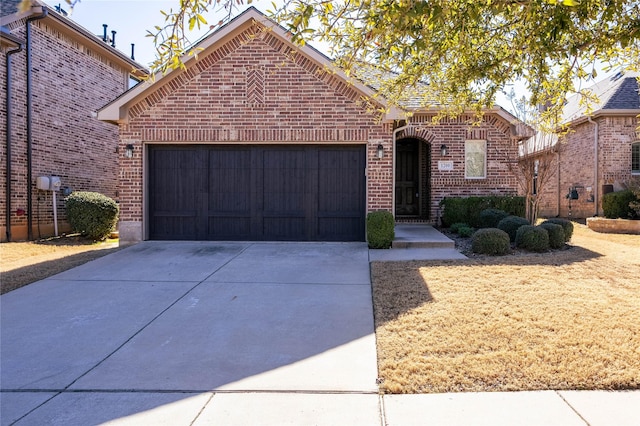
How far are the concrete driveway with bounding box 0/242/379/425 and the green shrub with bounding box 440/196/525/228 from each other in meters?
5.73

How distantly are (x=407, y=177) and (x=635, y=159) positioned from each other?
890 centimetres

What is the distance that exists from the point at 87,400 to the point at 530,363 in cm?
357

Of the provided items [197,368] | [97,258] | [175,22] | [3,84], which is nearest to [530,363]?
[197,368]

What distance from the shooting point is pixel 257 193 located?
10047mm

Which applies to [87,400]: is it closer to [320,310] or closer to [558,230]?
[320,310]

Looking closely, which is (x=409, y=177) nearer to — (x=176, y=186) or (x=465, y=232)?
(x=465, y=232)

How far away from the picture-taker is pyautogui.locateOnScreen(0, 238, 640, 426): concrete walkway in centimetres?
289

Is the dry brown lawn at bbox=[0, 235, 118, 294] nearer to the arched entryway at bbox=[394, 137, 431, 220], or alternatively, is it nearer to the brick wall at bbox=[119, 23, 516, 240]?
the brick wall at bbox=[119, 23, 516, 240]

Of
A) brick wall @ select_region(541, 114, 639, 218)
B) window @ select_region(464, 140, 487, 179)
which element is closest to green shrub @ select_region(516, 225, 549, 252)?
window @ select_region(464, 140, 487, 179)

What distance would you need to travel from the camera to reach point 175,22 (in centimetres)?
309

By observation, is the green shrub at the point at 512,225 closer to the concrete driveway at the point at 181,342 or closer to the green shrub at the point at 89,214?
the concrete driveway at the point at 181,342

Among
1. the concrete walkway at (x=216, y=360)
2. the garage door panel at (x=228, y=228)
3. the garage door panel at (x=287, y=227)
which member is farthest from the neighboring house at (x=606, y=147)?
the concrete walkway at (x=216, y=360)

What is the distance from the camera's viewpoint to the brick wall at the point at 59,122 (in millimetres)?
11359

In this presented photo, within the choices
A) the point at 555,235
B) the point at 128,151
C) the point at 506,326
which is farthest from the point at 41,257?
the point at 555,235
